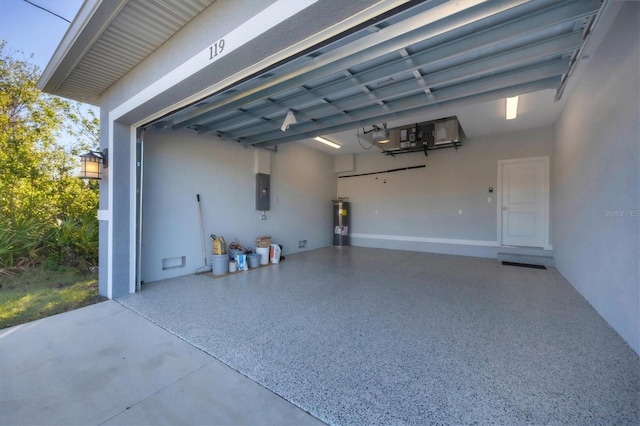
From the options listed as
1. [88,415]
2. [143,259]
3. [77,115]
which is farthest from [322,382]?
[77,115]

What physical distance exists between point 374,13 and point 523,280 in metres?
4.78

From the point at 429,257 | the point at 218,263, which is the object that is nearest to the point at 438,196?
the point at 429,257

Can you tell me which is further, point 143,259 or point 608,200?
point 143,259

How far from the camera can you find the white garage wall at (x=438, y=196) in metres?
6.21

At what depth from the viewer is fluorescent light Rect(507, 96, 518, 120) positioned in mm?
4164

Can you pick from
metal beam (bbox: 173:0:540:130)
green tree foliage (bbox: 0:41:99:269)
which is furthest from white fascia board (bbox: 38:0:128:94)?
green tree foliage (bbox: 0:41:99:269)

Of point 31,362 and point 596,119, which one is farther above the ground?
point 596,119

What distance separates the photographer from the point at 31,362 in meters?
2.06

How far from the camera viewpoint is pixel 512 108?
445 cm

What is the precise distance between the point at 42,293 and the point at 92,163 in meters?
1.98

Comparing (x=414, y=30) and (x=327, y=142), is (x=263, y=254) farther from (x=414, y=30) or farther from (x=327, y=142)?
(x=414, y=30)

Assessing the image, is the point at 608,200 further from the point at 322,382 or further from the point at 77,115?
the point at 77,115

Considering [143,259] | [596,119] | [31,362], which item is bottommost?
[31,362]

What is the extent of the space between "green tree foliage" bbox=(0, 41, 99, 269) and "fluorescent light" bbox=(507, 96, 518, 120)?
25.3 feet
